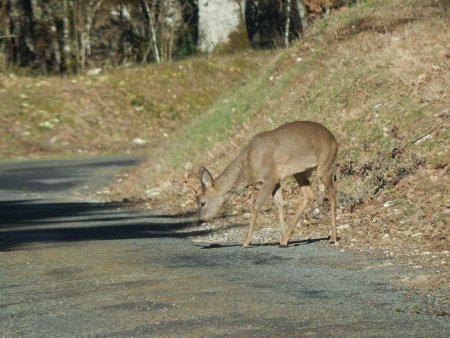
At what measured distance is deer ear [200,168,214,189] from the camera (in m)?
14.6

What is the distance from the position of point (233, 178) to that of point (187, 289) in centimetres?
427

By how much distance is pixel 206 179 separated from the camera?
1466 centimetres

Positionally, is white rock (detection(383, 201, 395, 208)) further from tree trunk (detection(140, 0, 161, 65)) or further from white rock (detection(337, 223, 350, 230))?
tree trunk (detection(140, 0, 161, 65))

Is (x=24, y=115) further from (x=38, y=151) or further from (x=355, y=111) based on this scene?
(x=355, y=111)

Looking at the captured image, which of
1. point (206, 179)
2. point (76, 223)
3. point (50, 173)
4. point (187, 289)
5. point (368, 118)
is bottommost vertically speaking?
point (50, 173)

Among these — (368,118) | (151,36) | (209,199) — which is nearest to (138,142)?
(151,36)

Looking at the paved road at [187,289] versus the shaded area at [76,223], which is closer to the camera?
the paved road at [187,289]

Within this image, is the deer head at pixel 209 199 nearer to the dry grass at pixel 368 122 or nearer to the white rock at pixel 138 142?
the dry grass at pixel 368 122

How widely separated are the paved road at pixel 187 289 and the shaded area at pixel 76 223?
0.15 ft

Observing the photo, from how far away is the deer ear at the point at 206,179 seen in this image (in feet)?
47.8

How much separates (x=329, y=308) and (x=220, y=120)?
54.7 feet

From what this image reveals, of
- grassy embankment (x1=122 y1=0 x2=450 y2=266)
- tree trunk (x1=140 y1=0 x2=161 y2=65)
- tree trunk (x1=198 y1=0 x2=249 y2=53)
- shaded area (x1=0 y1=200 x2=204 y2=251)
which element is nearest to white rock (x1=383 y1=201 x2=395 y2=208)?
grassy embankment (x1=122 y1=0 x2=450 y2=266)

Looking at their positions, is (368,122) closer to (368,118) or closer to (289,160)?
(368,118)

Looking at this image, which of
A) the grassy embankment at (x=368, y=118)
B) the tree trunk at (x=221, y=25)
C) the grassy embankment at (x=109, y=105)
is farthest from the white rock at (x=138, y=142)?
the tree trunk at (x=221, y=25)
